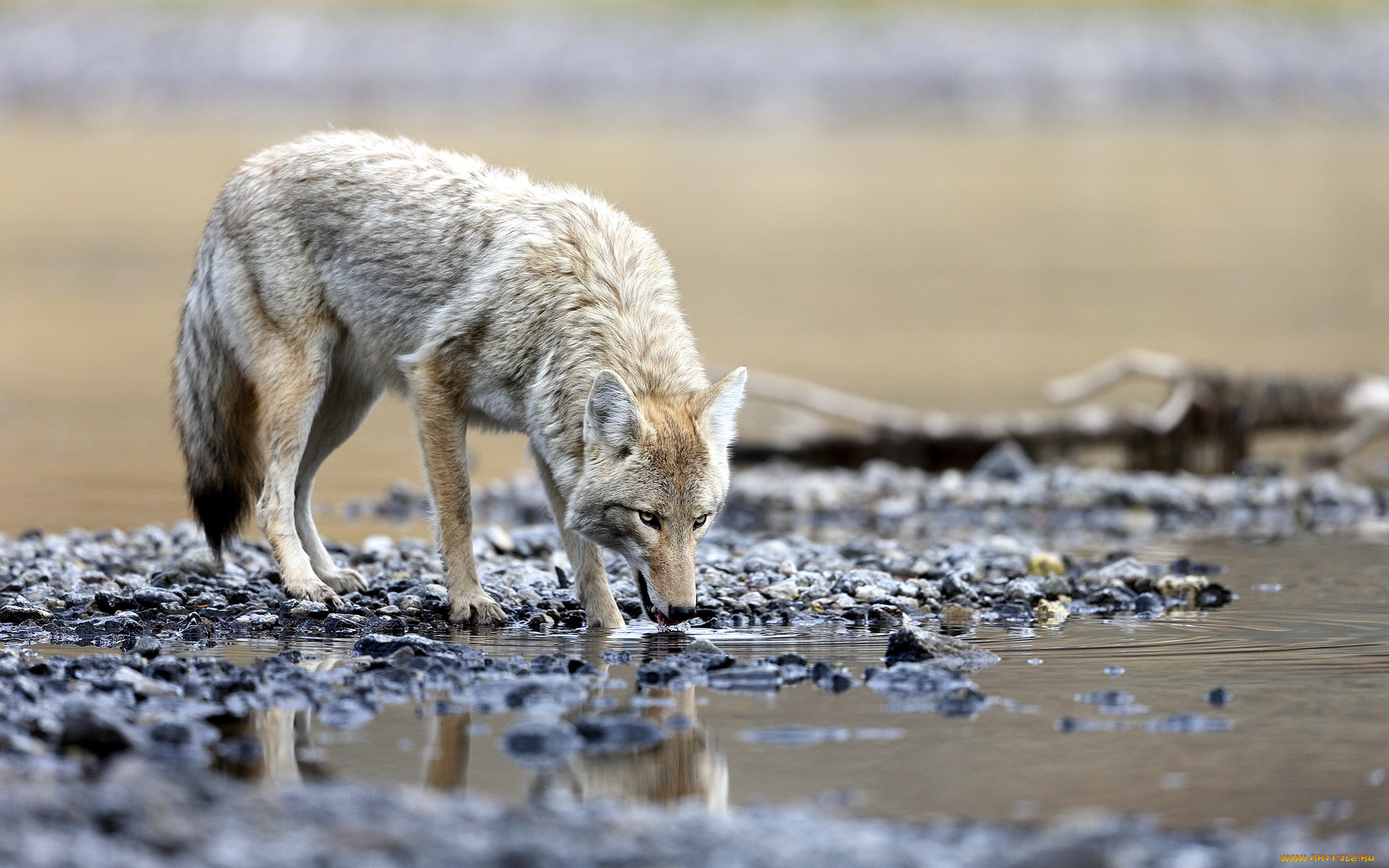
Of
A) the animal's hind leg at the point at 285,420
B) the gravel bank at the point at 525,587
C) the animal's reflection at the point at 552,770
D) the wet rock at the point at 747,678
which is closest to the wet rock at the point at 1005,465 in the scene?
the gravel bank at the point at 525,587

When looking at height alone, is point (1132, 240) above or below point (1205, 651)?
above

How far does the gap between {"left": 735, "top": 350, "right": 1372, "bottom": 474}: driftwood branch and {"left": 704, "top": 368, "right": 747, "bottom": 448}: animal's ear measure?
574cm

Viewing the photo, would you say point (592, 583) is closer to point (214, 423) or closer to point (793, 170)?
point (214, 423)

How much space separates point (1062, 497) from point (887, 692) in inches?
226

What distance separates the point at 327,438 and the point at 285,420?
74 cm

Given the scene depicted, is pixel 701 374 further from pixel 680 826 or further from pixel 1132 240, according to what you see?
pixel 1132 240

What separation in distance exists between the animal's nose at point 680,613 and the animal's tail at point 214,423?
8.36 ft

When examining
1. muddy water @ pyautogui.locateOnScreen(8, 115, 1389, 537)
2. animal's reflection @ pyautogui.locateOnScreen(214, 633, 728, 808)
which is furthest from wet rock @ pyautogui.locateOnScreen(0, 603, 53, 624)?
muddy water @ pyautogui.locateOnScreen(8, 115, 1389, 537)

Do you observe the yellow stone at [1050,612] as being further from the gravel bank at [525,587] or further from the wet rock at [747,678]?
the wet rock at [747,678]

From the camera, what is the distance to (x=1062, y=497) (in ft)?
36.3

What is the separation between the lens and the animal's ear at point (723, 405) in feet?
20.9

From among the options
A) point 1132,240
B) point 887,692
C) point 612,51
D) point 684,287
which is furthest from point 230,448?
point 612,51

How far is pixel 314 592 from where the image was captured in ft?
23.5

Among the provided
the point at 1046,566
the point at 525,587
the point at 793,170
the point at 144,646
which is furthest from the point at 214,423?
the point at 793,170
